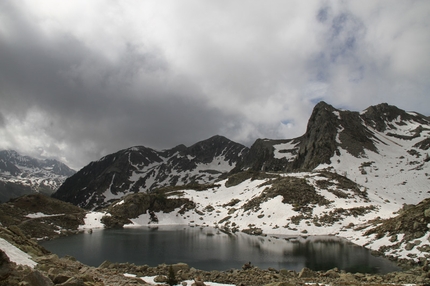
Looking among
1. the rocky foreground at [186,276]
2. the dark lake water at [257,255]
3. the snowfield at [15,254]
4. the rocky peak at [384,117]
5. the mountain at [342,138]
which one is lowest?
the dark lake water at [257,255]

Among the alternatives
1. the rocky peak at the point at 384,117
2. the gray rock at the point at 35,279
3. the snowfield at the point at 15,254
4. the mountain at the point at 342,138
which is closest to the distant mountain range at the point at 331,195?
the mountain at the point at 342,138

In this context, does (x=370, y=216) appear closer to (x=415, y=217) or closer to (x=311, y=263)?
(x=415, y=217)

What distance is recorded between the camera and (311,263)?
105 ft

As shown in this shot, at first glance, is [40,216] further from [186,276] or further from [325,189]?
[325,189]

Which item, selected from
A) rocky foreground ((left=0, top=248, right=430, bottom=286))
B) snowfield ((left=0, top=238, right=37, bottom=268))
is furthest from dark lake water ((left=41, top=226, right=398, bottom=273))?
snowfield ((left=0, top=238, right=37, bottom=268))

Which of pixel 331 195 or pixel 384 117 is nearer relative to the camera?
pixel 331 195

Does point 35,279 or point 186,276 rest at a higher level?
point 35,279

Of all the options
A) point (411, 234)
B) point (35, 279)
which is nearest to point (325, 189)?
point (411, 234)

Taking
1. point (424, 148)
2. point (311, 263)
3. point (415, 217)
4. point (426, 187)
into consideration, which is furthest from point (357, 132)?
point (311, 263)

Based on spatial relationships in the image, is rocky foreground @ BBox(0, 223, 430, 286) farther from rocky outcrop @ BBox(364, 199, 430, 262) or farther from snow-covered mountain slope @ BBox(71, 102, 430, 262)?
snow-covered mountain slope @ BBox(71, 102, 430, 262)

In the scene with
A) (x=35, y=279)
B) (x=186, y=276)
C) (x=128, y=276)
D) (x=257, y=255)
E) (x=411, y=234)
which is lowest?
(x=257, y=255)

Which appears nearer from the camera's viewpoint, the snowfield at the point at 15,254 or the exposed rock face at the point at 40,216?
the snowfield at the point at 15,254

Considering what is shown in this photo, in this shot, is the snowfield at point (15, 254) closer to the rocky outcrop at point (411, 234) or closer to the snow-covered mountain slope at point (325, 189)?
the rocky outcrop at point (411, 234)

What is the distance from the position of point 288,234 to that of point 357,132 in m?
99.5
